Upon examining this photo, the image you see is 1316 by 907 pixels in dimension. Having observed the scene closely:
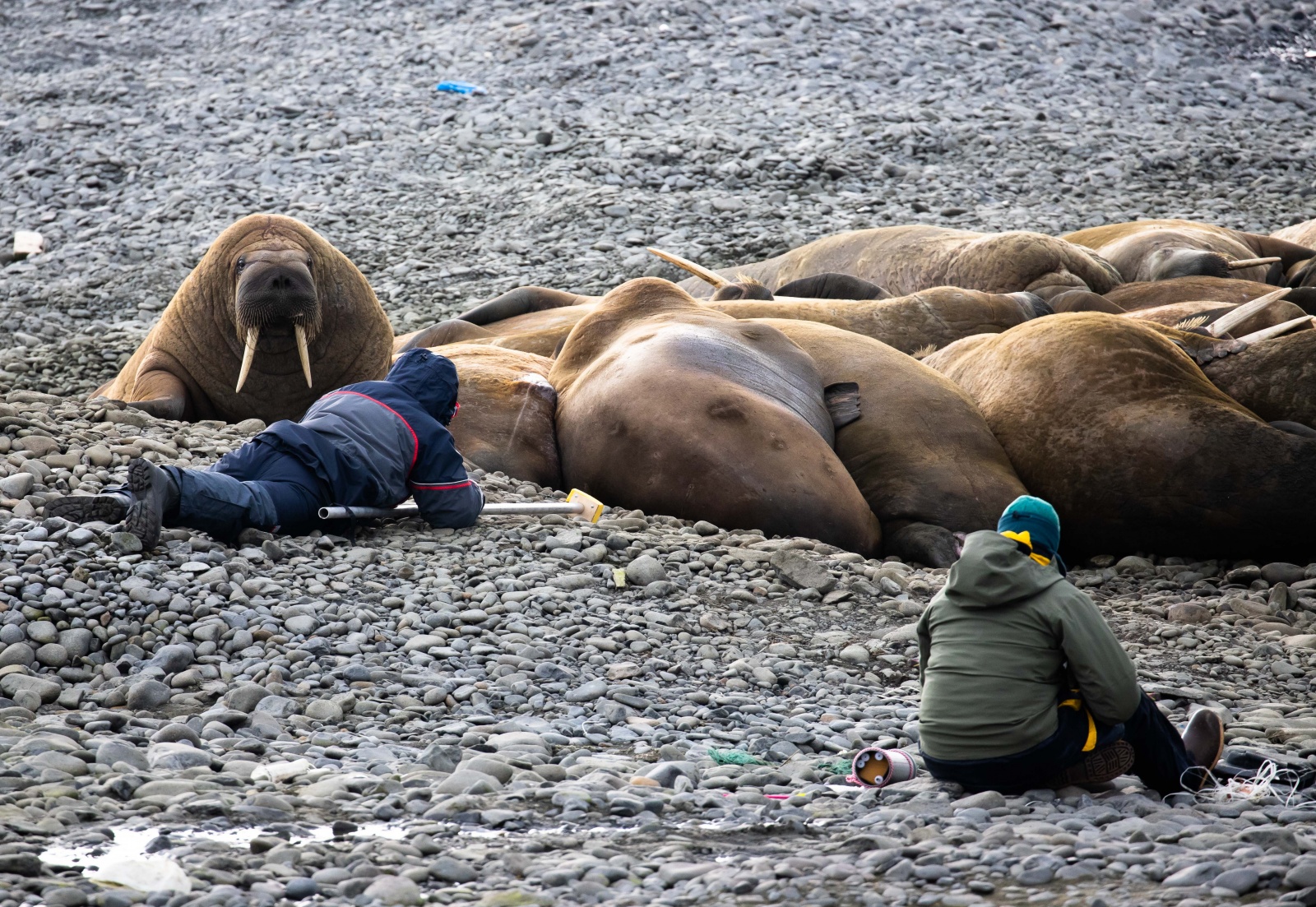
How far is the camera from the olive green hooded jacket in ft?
10.9

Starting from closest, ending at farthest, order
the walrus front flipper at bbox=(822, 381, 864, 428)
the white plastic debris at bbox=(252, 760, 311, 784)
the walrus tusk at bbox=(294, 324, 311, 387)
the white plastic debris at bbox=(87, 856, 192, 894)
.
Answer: the white plastic debris at bbox=(87, 856, 192, 894), the white plastic debris at bbox=(252, 760, 311, 784), the walrus front flipper at bbox=(822, 381, 864, 428), the walrus tusk at bbox=(294, 324, 311, 387)

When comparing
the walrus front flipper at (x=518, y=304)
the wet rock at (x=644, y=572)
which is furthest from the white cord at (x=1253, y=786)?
the walrus front flipper at (x=518, y=304)

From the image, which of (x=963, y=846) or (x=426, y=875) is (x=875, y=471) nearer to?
(x=963, y=846)

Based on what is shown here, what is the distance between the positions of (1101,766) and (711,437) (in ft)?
9.85

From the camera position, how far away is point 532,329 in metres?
9.54

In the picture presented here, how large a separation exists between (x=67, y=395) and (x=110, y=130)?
23.3 feet

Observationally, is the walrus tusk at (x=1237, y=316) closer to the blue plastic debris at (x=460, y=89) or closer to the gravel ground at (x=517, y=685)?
the gravel ground at (x=517, y=685)

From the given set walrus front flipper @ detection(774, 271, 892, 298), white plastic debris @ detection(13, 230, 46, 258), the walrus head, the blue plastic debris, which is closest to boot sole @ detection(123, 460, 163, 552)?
the walrus head

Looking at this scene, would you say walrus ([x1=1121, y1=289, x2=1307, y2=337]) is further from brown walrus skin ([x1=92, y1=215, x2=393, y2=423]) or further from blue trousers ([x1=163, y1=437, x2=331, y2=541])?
blue trousers ([x1=163, y1=437, x2=331, y2=541])

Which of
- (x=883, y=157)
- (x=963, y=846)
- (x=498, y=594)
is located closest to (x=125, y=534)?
(x=498, y=594)

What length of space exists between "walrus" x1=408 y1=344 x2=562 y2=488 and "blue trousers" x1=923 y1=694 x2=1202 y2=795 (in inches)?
141

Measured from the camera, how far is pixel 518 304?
33.8 feet

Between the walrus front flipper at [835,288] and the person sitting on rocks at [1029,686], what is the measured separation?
21.9 feet

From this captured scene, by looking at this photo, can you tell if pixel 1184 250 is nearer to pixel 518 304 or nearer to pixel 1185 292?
pixel 1185 292
